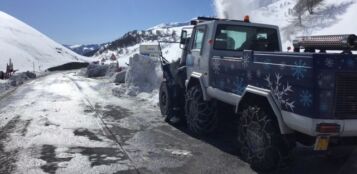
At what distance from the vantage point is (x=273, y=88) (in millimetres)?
6008

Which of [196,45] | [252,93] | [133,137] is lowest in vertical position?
[133,137]

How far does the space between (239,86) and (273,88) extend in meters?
1.07

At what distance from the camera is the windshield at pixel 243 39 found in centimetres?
873

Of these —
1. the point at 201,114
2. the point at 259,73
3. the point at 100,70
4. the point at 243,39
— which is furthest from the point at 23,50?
the point at 259,73

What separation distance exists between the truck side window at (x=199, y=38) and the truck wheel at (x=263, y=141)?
2713mm

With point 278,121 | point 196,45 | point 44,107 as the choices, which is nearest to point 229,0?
point 44,107

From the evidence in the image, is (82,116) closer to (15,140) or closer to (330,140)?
(15,140)

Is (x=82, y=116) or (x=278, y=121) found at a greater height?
(x=278, y=121)

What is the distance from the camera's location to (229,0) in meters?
23.5

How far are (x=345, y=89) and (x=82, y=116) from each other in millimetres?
7904

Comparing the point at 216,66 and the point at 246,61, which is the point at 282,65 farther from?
the point at 216,66

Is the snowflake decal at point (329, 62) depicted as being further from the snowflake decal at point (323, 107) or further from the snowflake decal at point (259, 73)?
the snowflake decal at point (259, 73)

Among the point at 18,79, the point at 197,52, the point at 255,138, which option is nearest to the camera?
the point at 255,138

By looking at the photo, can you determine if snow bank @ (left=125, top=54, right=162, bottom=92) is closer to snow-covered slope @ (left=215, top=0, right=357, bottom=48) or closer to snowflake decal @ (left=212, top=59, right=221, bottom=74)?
snowflake decal @ (left=212, top=59, right=221, bottom=74)
